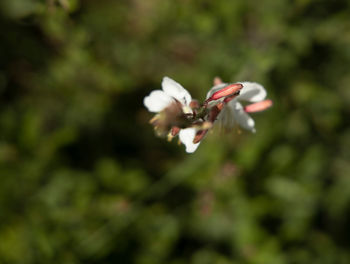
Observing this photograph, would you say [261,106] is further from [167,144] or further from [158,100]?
[167,144]

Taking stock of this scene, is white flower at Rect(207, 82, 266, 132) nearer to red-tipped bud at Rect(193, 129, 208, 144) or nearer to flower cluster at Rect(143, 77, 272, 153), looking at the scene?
flower cluster at Rect(143, 77, 272, 153)

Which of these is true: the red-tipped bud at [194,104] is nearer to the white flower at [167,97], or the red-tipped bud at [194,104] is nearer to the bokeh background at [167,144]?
the white flower at [167,97]

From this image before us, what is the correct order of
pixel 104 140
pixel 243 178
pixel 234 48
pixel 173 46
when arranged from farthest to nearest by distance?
pixel 173 46 → pixel 104 140 → pixel 234 48 → pixel 243 178

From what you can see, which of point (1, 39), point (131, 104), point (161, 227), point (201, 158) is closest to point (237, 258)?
point (161, 227)

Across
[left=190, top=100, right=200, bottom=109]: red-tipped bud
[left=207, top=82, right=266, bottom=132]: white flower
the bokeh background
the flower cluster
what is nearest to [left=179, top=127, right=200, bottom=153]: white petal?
the flower cluster

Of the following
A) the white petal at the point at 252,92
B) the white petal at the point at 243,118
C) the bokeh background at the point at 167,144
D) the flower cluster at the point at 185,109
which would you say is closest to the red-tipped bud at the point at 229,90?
the flower cluster at the point at 185,109

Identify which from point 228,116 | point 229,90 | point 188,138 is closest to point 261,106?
point 228,116

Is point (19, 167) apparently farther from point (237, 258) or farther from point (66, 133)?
point (237, 258)
